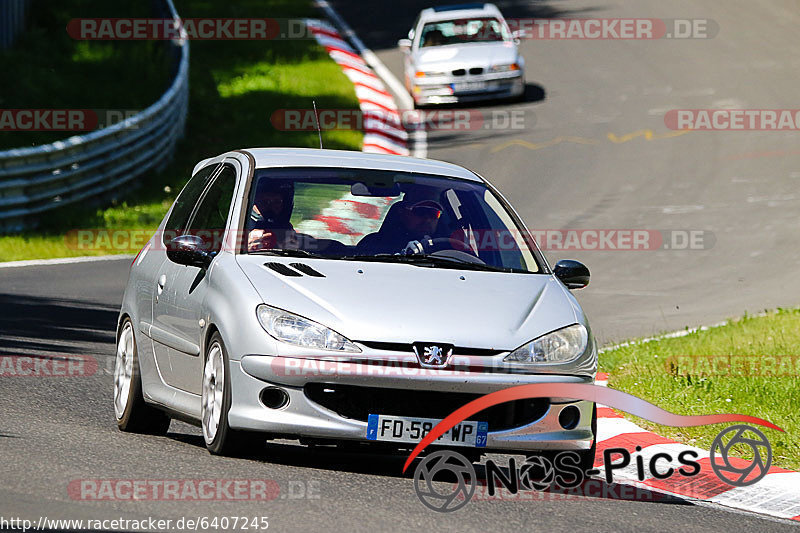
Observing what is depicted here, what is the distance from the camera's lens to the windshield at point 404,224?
8.02 m

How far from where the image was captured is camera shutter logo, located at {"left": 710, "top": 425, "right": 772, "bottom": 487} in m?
8.44

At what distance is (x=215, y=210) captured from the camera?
855 centimetres

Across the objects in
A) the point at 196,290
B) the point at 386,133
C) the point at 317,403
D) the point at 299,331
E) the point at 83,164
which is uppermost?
the point at 386,133

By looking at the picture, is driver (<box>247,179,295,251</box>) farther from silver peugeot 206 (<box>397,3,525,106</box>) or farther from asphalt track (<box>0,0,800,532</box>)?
silver peugeot 206 (<box>397,3,525,106</box>)

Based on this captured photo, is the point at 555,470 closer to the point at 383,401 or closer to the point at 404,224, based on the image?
the point at 383,401

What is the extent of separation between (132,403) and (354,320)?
203cm

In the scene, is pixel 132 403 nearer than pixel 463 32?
Yes

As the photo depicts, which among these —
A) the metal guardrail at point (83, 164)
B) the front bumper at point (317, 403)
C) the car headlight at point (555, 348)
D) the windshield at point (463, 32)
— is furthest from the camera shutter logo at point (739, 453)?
the windshield at point (463, 32)

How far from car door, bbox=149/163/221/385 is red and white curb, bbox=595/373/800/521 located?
253 centimetres

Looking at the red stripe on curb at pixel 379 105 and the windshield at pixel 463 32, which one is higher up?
the windshield at pixel 463 32

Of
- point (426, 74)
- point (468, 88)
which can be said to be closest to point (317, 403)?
point (468, 88)

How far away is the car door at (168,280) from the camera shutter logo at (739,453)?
3.11 m

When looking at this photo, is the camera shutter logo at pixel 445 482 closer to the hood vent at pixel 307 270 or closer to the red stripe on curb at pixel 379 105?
the hood vent at pixel 307 270

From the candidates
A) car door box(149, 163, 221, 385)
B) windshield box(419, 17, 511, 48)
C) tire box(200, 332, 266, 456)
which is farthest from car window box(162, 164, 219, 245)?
windshield box(419, 17, 511, 48)
